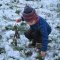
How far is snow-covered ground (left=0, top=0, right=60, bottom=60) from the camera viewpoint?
4094 mm

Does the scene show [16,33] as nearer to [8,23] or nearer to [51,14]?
[8,23]

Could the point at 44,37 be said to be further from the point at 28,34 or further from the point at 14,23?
the point at 14,23

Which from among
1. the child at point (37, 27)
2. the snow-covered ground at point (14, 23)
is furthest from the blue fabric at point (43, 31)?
the snow-covered ground at point (14, 23)

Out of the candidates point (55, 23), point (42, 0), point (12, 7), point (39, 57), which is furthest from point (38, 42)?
point (42, 0)

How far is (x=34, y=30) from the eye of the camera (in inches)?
165

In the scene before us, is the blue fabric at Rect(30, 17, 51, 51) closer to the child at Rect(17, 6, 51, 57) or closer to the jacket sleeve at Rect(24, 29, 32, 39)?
the child at Rect(17, 6, 51, 57)

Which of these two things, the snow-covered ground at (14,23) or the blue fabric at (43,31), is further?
the snow-covered ground at (14,23)

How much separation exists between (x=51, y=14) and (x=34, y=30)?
1.61 m

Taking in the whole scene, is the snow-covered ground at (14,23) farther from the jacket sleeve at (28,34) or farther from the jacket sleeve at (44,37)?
the jacket sleeve at (44,37)

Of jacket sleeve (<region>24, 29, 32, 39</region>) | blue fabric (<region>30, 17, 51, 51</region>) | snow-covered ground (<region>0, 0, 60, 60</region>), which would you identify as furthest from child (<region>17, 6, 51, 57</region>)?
snow-covered ground (<region>0, 0, 60, 60</region>)

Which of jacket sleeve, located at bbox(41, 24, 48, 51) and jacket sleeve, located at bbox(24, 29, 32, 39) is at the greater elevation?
jacket sleeve, located at bbox(41, 24, 48, 51)

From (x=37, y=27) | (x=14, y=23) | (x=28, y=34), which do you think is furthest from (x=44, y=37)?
(x=14, y=23)

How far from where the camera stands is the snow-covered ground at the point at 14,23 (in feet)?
13.4

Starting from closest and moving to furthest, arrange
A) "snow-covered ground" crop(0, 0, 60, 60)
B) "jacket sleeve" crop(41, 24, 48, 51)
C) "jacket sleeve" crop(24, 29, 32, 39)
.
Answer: "jacket sleeve" crop(41, 24, 48, 51), "snow-covered ground" crop(0, 0, 60, 60), "jacket sleeve" crop(24, 29, 32, 39)
